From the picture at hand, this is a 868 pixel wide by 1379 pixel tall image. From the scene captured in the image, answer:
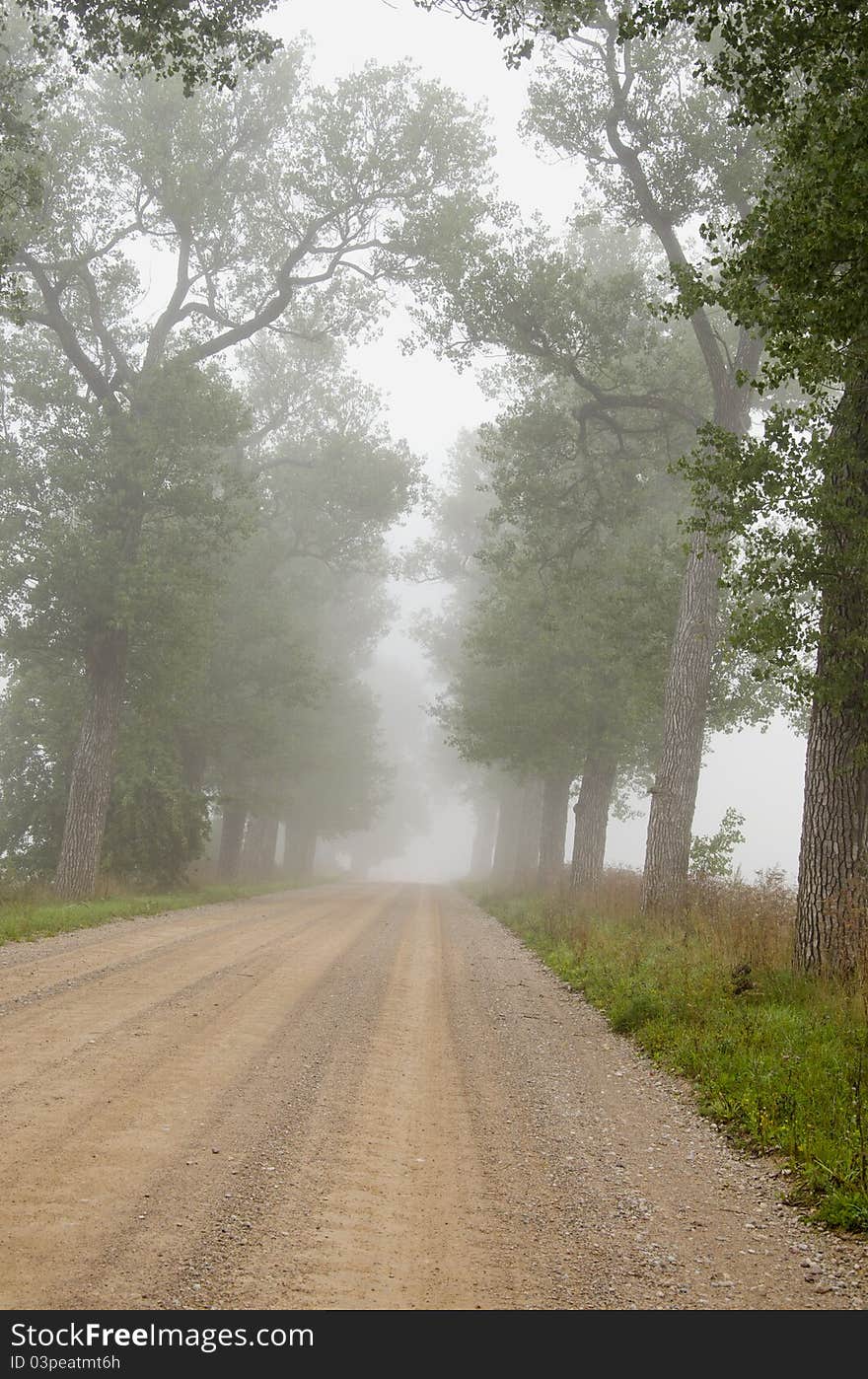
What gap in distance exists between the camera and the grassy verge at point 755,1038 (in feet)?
17.7

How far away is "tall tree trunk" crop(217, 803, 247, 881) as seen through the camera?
102 feet

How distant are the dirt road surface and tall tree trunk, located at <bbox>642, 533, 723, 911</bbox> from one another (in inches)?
275

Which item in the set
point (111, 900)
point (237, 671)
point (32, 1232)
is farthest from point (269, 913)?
point (32, 1232)

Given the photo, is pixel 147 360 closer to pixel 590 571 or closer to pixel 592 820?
pixel 590 571

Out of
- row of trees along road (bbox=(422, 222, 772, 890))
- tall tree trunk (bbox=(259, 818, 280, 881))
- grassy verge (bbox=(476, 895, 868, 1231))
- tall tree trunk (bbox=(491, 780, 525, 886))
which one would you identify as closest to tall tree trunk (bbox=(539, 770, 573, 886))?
row of trees along road (bbox=(422, 222, 772, 890))

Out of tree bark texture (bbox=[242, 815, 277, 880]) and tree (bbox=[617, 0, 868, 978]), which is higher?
tree (bbox=[617, 0, 868, 978])

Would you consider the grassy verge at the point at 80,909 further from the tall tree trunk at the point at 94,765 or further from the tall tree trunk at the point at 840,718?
the tall tree trunk at the point at 840,718

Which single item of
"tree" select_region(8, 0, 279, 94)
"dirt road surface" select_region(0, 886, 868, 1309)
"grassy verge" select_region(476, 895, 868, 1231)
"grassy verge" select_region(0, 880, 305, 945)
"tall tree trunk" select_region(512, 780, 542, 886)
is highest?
"tree" select_region(8, 0, 279, 94)

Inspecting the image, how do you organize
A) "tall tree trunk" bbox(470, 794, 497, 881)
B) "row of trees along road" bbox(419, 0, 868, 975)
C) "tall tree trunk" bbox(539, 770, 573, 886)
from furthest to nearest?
1. "tall tree trunk" bbox(470, 794, 497, 881)
2. "tall tree trunk" bbox(539, 770, 573, 886)
3. "row of trees along road" bbox(419, 0, 868, 975)

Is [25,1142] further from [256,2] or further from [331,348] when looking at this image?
[331,348]

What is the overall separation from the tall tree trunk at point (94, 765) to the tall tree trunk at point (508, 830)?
2204 cm

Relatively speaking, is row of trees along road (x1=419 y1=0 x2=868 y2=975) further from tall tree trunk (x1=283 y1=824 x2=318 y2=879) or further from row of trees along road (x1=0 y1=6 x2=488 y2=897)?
tall tree trunk (x1=283 y1=824 x2=318 y2=879)

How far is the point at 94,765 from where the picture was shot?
19.9m

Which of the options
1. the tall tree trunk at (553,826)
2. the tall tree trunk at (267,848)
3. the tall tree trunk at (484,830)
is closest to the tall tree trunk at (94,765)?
the tall tree trunk at (553,826)
